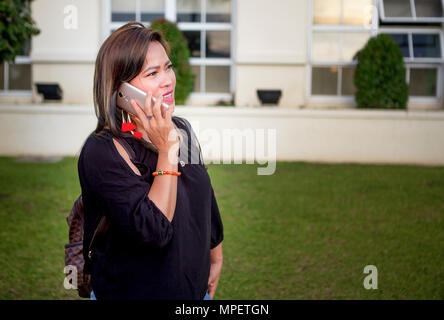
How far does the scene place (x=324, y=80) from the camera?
33.6ft

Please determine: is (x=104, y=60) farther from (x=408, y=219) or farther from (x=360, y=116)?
(x=360, y=116)

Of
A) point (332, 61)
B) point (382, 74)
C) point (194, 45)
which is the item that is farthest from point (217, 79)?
point (382, 74)

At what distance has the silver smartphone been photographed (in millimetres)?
1487

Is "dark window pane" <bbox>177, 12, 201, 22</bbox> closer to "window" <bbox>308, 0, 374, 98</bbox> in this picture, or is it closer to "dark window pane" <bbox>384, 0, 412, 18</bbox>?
"window" <bbox>308, 0, 374, 98</bbox>

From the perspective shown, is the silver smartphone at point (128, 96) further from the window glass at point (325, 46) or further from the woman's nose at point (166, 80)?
the window glass at point (325, 46)

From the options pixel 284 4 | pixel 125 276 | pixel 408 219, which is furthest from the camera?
pixel 284 4

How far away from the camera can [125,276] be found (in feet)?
4.92

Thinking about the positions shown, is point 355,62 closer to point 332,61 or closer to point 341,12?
point 332,61

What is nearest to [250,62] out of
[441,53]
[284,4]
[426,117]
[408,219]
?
[284,4]

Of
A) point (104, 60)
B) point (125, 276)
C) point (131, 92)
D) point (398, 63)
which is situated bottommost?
point (125, 276)

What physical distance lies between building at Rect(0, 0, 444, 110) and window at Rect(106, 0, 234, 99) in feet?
0.07

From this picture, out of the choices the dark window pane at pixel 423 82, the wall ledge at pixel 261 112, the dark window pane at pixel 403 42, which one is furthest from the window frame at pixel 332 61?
the dark window pane at pixel 423 82
